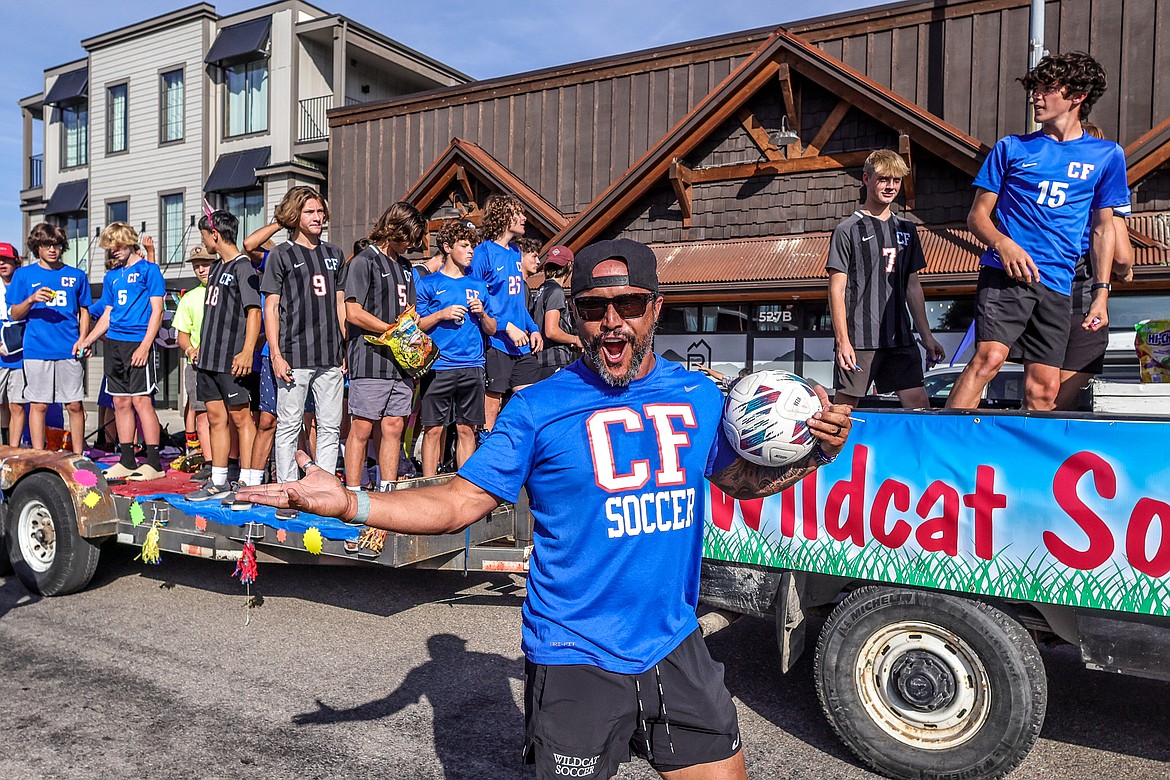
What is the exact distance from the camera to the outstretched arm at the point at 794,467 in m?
2.32

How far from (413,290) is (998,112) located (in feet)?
32.2

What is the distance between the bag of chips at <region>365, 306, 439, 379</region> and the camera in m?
6.03

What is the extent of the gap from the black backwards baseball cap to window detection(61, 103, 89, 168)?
34.9 metres

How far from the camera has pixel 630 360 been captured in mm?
2438

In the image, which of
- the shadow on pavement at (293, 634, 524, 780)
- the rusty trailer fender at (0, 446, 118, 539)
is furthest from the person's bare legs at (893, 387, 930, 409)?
the rusty trailer fender at (0, 446, 118, 539)

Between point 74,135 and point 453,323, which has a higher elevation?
point 74,135

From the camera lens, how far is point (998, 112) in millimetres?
12352

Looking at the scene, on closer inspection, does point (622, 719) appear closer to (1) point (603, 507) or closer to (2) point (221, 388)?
(1) point (603, 507)

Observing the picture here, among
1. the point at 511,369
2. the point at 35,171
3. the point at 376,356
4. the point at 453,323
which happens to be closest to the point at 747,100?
the point at 511,369

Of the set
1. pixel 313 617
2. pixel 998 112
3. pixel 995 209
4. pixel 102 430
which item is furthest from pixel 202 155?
pixel 995 209

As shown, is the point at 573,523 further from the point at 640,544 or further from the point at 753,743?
the point at 753,743

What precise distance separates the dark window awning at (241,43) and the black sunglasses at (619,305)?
2641 cm

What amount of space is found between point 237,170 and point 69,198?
373 inches

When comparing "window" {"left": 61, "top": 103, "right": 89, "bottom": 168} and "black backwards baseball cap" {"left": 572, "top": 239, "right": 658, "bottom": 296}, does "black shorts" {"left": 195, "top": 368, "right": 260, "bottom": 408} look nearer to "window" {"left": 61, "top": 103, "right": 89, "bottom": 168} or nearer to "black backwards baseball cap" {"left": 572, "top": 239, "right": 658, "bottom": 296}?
"black backwards baseball cap" {"left": 572, "top": 239, "right": 658, "bottom": 296}
